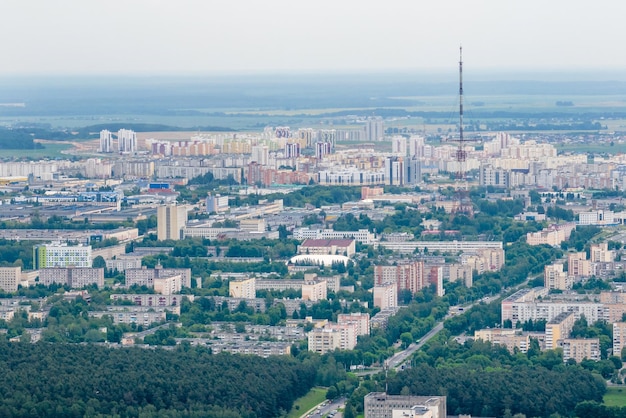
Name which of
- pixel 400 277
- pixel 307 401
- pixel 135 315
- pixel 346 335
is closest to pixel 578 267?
pixel 400 277

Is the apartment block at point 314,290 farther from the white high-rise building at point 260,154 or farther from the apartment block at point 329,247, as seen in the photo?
the white high-rise building at point 260,154

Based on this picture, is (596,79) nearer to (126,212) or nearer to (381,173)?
(381,173)

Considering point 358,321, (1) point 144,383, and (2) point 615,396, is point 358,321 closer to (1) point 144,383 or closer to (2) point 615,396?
(2) point 615,396

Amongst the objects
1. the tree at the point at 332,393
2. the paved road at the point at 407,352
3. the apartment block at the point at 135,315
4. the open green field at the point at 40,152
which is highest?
the apartment block at the point at 135,315

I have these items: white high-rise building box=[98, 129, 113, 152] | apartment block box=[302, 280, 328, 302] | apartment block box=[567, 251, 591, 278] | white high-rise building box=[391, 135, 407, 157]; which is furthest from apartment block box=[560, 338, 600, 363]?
white high-rise building box=[98, 129, 113, 152]

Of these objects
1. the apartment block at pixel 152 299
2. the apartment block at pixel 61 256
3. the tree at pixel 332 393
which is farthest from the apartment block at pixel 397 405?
the apartment block at pixel 61 256
